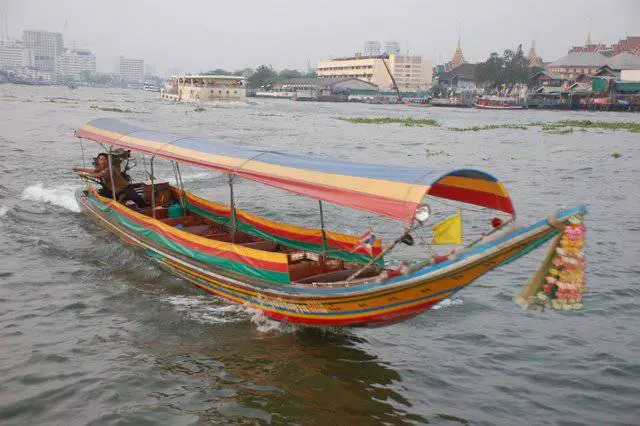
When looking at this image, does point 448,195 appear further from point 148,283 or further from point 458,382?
point 148,283

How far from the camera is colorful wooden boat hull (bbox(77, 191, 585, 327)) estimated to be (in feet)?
17.9

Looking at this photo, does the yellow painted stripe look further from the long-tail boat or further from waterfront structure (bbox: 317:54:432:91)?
waterfront structure (bbox: 317:54:432:91)

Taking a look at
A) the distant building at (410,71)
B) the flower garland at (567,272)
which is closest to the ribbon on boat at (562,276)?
the flower garland at (567,272)

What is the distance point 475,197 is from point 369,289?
1.90 meters

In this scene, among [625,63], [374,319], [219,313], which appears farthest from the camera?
[625,63]

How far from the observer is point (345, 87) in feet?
347

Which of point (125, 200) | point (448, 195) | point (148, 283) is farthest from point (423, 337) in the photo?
point (125, 200)

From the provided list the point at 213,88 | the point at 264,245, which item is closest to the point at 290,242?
the point at 264,245

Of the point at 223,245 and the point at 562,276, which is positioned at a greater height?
the point at 562,276

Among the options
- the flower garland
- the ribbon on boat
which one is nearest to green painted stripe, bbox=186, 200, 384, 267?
the ribbon on boat

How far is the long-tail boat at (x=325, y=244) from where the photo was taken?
5598 millimetres

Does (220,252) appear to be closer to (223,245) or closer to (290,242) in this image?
(223,245)

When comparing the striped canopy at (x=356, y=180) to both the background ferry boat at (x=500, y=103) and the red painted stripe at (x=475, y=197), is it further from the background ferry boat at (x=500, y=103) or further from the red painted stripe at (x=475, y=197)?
the background ferry boat at (x=500, y=103)

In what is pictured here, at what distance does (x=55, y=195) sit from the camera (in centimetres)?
1546
